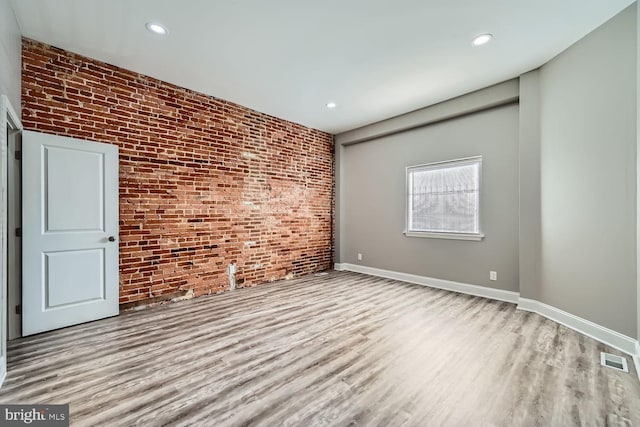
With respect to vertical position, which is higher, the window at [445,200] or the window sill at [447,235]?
the window at [445,200]

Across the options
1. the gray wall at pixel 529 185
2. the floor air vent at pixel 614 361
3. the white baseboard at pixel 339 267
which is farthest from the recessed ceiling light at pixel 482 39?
the white baseboard at pixel 339 267

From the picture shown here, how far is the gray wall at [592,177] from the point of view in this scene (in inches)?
100.0

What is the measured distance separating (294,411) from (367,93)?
390 centimetres

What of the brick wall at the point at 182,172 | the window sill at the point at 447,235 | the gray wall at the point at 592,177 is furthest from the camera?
the window sill at the point at 447,235

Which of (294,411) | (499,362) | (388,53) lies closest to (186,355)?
(294,411)

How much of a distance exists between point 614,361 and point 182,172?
5.01 meters

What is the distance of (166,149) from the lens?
3.80m

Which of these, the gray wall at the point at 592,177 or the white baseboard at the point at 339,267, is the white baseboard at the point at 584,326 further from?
the white baseboard at the point at 339,267

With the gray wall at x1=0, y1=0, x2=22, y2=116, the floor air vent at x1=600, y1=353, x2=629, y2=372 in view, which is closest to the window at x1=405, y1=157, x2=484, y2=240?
the floor air vent at x1=600, y1=353, x2=629, y2=372

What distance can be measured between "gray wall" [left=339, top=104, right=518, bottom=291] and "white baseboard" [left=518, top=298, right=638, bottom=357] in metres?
0.39

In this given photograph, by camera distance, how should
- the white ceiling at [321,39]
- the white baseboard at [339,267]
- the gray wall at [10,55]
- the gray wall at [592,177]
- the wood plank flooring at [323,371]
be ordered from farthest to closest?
1. the white baseboard at [339,267]
2. the gray wall at [592,177]
3. the white ceiling at [321,39]
4. the gray wall at [10,55]
5. the wood plank flooring at [323,371]

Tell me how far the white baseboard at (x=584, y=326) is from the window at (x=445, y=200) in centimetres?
107

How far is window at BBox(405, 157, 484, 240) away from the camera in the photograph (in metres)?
4.25

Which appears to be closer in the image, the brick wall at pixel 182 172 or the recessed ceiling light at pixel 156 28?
the recessed ceiling light at pixel 156 28
